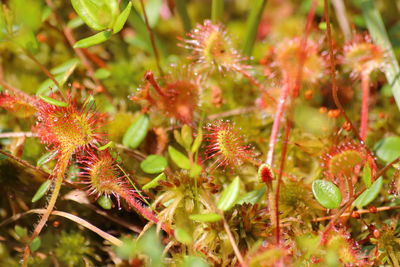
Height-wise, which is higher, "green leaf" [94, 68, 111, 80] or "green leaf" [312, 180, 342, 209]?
"green leaf" [94, 68, 111, 80]

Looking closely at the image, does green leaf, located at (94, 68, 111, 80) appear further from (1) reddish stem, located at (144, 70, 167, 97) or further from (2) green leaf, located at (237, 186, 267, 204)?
(2) green leaf, located at (237, 186, 267, 204)

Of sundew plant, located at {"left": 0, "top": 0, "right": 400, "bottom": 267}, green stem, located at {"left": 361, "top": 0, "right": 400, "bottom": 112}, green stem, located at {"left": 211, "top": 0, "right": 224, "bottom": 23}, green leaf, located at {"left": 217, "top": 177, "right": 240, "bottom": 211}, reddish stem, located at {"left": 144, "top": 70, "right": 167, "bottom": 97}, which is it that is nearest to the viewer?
green leaf, located at {"left": 217, "top": 177, "right": 240, "bottom": 211}

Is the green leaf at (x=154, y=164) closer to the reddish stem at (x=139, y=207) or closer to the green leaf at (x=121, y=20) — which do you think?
the reddish stem at (x=139, y=207)

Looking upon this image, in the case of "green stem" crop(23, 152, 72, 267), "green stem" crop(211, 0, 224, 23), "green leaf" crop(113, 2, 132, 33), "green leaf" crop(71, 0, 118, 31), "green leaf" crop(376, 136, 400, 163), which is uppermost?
"green leaf" crop(71, 0, 118, 31)

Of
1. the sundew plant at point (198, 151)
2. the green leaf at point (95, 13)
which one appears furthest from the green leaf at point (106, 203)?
the green leaf at point (95, 13)

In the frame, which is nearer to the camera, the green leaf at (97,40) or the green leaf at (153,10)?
the green leaf at (97,40)

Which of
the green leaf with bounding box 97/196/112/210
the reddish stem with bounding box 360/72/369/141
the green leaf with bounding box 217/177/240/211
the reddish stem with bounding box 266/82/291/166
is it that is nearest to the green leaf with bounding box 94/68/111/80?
the green leaf with bounding box 97/196/112/210

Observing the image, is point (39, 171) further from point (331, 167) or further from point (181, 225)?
point (331, 167)
